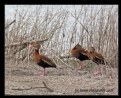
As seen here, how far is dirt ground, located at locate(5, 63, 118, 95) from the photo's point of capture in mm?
5793

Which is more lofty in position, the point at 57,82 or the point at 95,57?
the point at 95,57

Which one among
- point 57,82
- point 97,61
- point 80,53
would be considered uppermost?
point 80,53

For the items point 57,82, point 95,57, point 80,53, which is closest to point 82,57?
point 80,53

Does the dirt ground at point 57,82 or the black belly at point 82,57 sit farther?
the black belly at point 82,57

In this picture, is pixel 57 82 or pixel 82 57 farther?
pixel 82 57

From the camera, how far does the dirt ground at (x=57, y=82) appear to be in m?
5.79

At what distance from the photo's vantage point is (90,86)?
598 centimetres

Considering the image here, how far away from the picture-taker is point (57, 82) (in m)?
6.07

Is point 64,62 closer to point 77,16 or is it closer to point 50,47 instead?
point 50,47

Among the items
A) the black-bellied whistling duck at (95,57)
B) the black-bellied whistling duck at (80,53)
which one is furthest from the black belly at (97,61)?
the black-bellied whistling duck at (80,53)

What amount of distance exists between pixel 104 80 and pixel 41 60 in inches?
36.3

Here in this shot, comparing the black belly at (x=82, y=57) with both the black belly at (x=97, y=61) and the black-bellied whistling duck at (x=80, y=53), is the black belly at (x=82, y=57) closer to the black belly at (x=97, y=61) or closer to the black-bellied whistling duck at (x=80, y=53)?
the black-bellied whistling duck at (x=80, y=53)

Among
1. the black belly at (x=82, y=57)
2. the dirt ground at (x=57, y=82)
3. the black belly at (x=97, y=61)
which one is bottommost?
the dirt ground at (x=57, y=82)

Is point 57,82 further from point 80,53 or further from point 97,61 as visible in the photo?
point 97,61
